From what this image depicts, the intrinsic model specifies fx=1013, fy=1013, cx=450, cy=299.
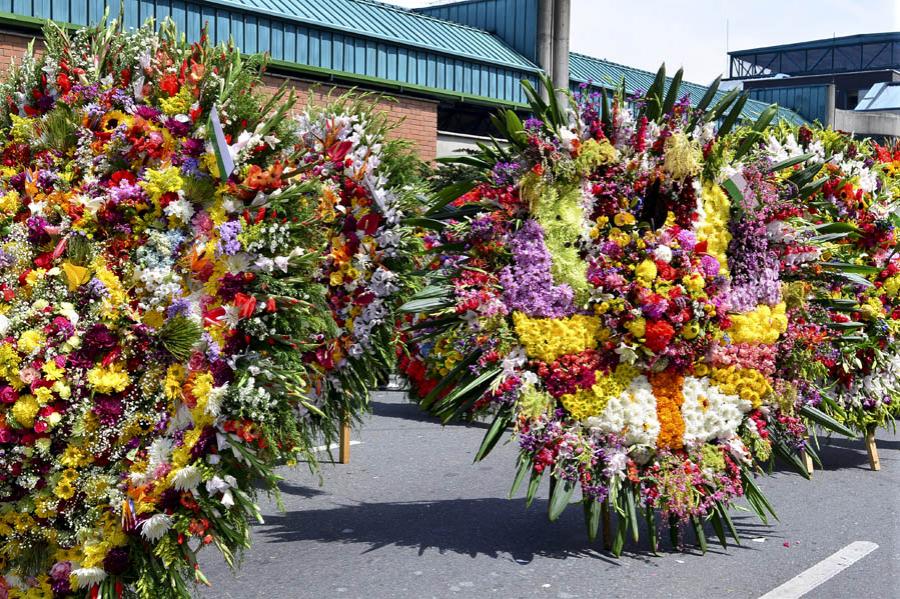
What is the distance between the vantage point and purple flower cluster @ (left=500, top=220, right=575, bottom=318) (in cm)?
580

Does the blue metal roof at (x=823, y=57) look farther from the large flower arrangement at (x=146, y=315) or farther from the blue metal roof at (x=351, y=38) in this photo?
the large flower arrangement at (x=146, y=315)

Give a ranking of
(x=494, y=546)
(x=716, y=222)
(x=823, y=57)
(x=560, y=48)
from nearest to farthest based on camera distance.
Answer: (x=716, y=222), (x=494, y=546), (x=560, y=48), (x=823, y=57)

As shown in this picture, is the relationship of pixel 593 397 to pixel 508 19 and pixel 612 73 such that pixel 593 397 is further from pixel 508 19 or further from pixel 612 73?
pixel 612 73

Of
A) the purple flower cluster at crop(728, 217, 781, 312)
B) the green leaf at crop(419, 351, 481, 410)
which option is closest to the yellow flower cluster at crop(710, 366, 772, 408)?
the purple flower cluster at crop(728, 217, 781, 312)

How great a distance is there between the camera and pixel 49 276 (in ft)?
15.3

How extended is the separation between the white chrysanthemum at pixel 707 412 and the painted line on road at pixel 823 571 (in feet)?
2.98

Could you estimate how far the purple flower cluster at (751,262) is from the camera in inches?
239

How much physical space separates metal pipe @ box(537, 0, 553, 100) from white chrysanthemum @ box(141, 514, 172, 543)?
40.3 ft

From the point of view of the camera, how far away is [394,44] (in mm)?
20406

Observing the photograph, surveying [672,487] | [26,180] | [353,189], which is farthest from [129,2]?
[672,487]

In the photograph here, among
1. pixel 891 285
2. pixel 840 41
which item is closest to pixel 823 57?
pixel 840 41

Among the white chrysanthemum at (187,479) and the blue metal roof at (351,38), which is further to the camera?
the blue metal roof at (351,38)

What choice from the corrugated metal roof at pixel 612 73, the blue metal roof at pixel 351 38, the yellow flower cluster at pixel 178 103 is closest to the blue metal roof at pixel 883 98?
the corrugated metal roof at pixel 612 73

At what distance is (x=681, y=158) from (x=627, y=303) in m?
0.90
